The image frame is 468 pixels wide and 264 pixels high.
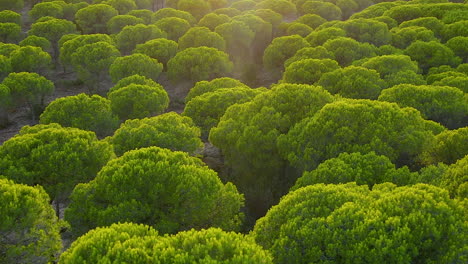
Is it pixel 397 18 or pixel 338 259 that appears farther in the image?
pixel 397 18

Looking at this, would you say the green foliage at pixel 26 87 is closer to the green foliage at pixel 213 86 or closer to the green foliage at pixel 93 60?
the green foliage at pixel 93 60

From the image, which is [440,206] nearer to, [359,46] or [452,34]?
[359,46]

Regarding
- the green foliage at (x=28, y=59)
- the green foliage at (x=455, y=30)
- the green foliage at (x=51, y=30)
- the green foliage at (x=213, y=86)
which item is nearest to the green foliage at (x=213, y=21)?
the green foliage at (x=51, y=30)

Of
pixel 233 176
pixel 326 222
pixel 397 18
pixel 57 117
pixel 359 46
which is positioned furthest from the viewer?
pixel 397 18

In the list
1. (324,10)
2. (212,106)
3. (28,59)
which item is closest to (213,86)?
(212,106)

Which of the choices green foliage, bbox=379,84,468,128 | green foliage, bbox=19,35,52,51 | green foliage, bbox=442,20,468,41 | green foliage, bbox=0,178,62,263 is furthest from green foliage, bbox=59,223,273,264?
green foliage, bbox=19,35,52,51

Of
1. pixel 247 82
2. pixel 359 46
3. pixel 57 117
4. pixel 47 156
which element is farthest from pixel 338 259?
pixel 247 82

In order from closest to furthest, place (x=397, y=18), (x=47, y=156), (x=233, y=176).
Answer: (x=47, y=156)
(x=233, y=176)
(x=397, y=18)

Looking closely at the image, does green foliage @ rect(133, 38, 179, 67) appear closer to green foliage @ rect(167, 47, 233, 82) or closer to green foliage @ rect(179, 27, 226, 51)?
green foliage @ rect(179, 27, 226, 51)
